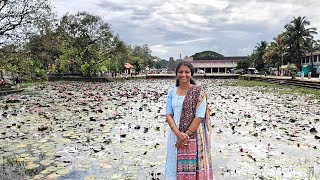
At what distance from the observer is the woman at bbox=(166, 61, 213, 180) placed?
292 centimetres

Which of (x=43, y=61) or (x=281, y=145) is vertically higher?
(x=43, y=61)

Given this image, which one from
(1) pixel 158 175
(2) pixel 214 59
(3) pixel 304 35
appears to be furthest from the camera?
(2) pixel 214 59

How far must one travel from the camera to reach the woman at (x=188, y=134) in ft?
9.59

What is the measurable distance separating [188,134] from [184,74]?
0.60 metres

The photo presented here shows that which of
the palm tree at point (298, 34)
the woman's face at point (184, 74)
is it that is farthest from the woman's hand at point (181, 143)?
the palm tree at point (298, 34)

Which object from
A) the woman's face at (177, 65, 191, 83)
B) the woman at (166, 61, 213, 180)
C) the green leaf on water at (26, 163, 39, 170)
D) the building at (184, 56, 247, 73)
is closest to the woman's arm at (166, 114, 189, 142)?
the woman at (166, 61, 213, 180)

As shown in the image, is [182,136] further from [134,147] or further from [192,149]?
[134,147]

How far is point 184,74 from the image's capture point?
304cm

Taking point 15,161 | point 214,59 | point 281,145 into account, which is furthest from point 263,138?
point 214,59

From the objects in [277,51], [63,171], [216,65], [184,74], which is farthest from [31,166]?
[216,65]

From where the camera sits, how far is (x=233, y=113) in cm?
1034

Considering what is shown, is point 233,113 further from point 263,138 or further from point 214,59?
point 214,59

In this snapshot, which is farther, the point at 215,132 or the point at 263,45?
the point at 263,45

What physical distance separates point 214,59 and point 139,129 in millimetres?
86033
